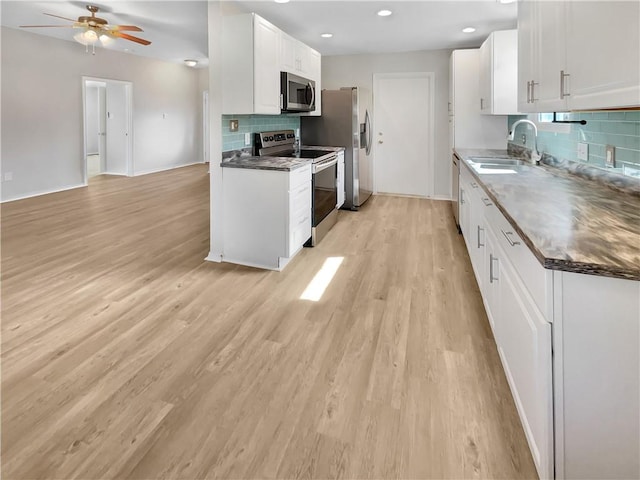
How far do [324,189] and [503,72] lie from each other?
2222 mm

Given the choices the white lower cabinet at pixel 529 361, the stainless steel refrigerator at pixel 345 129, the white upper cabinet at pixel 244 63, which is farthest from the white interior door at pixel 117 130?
the white lower cabinet at pixel 529 361

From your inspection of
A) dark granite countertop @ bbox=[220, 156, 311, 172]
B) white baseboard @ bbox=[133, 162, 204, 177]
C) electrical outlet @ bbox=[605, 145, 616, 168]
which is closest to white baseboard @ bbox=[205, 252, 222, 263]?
dark granite countertop @ bbox=[220, 156, 311, 172]

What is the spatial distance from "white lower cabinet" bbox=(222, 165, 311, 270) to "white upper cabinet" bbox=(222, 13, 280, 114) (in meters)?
0.58

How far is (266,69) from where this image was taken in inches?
142

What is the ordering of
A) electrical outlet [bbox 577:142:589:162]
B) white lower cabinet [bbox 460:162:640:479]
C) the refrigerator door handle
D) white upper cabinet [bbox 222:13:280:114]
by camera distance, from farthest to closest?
the refrigerator door handle
white upper cabinet [bbox 222:13:280:114]
electrical outlet [bbox 577:142:589:162]
white lower cabinet [bbox 460:162:640:479]

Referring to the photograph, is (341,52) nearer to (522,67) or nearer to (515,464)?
(522,67)

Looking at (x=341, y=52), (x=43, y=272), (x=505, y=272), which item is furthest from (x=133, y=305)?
(x=341, y=52)

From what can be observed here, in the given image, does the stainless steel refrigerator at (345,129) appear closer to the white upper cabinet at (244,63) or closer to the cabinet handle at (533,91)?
the white upper cabinet at (244,63)

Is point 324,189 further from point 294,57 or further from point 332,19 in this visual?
point 332,19

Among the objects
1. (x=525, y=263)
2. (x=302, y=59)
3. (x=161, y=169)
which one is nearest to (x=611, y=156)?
(x=525, y=263)

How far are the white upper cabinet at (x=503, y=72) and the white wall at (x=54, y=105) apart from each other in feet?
21.1

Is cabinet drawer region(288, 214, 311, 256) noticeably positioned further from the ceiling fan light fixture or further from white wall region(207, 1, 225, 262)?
the ceiling fan light fixture

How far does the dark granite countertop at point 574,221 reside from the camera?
3.82 feet

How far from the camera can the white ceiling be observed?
4.02 m
